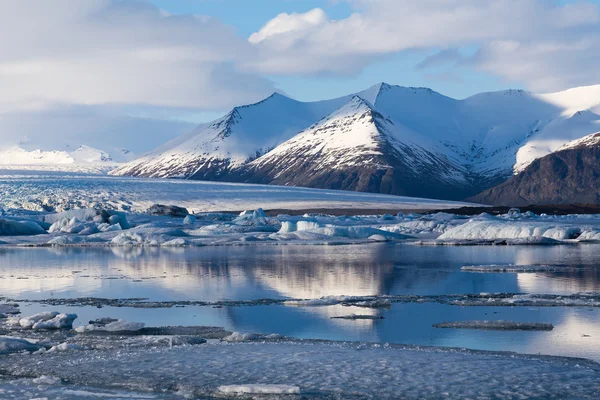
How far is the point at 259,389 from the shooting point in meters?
8.43

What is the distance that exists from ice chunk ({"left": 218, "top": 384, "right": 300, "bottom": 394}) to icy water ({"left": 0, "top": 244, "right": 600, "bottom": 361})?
3073mm

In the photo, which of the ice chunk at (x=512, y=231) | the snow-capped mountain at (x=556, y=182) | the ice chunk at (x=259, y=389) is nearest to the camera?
the ice chunk at (x=259, y=389)

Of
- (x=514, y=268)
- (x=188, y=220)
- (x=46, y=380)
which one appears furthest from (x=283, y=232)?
(x=46, y=380)

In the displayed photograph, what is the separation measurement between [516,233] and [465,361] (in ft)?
81.8

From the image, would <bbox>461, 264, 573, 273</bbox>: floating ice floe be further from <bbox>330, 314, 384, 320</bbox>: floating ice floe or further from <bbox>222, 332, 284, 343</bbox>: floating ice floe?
<bbox>222, 332, 284, 343</bbox>: floating ice floe

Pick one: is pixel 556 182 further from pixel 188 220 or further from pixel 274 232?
pixel 274 232

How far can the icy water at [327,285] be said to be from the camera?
11758 millimetres

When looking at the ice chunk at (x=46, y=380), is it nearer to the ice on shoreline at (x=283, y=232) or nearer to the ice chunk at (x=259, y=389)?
the ice chunk at (x=259, y=389)

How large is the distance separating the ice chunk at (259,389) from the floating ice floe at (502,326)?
14.7ft

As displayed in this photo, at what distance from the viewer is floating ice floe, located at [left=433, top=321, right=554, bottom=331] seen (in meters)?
11.9

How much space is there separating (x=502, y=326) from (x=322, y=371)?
4.03 meters

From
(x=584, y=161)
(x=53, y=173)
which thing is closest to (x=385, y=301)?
(x=53, y=173)

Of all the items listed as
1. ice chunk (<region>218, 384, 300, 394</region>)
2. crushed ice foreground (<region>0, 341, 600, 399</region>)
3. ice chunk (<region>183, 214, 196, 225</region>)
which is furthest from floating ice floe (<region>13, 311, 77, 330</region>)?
ice chunk (<region>183, 214, 196, 225</region>)

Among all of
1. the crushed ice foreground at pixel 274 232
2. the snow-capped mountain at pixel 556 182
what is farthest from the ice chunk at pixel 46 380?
the snow-capped mountain at pixel 556 182
